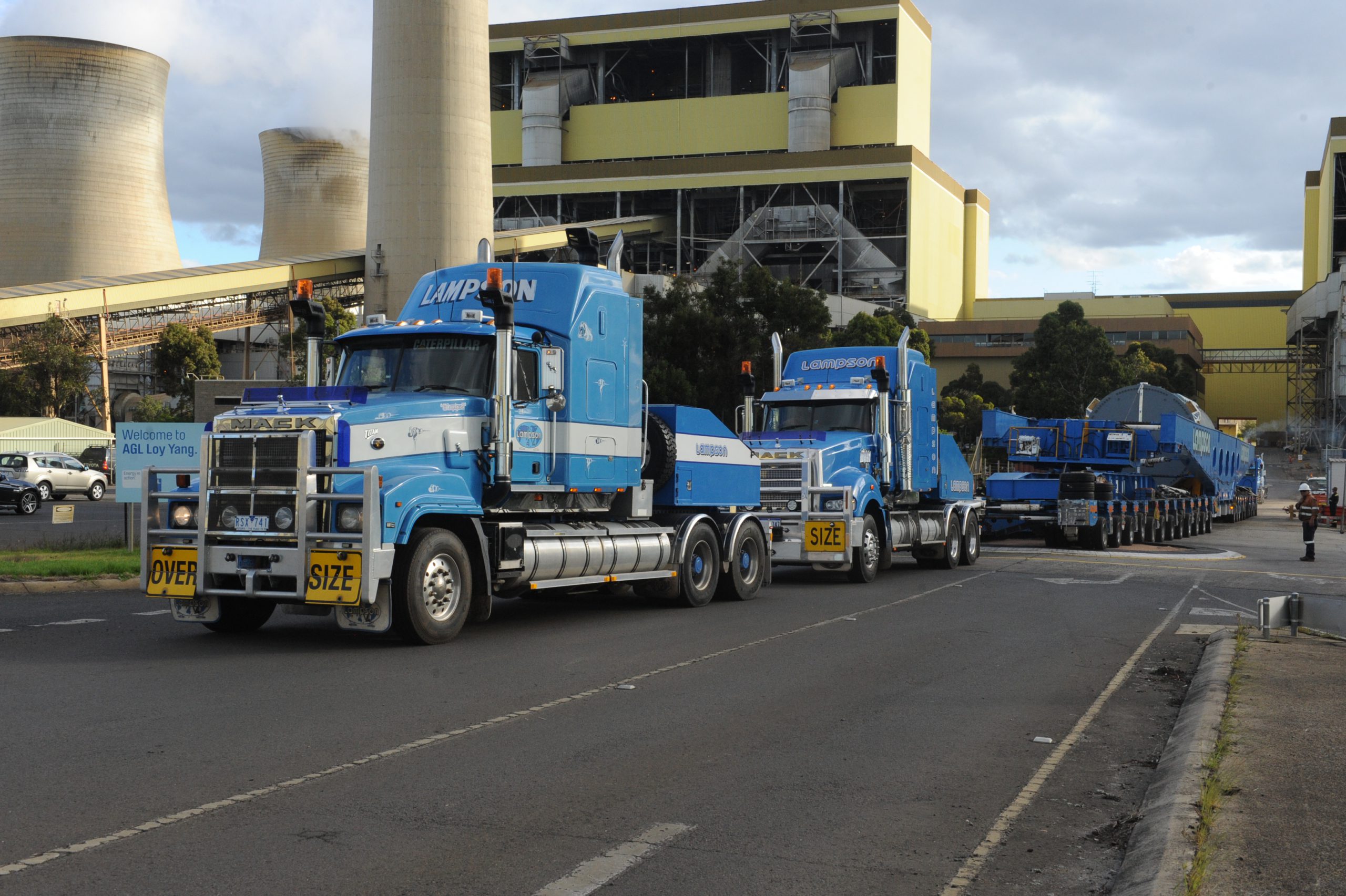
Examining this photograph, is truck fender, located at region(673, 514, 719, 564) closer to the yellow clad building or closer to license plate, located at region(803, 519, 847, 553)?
license plate, located at region(803, 519, 847, 553)

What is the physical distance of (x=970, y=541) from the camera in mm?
24250

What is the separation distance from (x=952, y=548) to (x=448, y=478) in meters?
13.4

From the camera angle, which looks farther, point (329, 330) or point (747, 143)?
point (747, 143)


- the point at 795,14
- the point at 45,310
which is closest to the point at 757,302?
the point at 45,310

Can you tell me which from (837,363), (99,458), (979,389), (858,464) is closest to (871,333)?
(979,389)

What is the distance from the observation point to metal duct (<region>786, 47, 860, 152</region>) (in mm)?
100000

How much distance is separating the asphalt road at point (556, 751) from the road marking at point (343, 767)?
0.03 m

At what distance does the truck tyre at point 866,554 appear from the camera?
19938mm

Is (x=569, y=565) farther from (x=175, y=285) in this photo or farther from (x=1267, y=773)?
(x=175, y=285)

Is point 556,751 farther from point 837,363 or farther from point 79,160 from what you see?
point 79,160

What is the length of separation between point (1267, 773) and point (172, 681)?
25.3ft

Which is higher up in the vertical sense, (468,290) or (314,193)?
(314,193)

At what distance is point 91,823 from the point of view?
600 cm

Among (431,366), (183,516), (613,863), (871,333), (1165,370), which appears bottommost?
(613,863)
